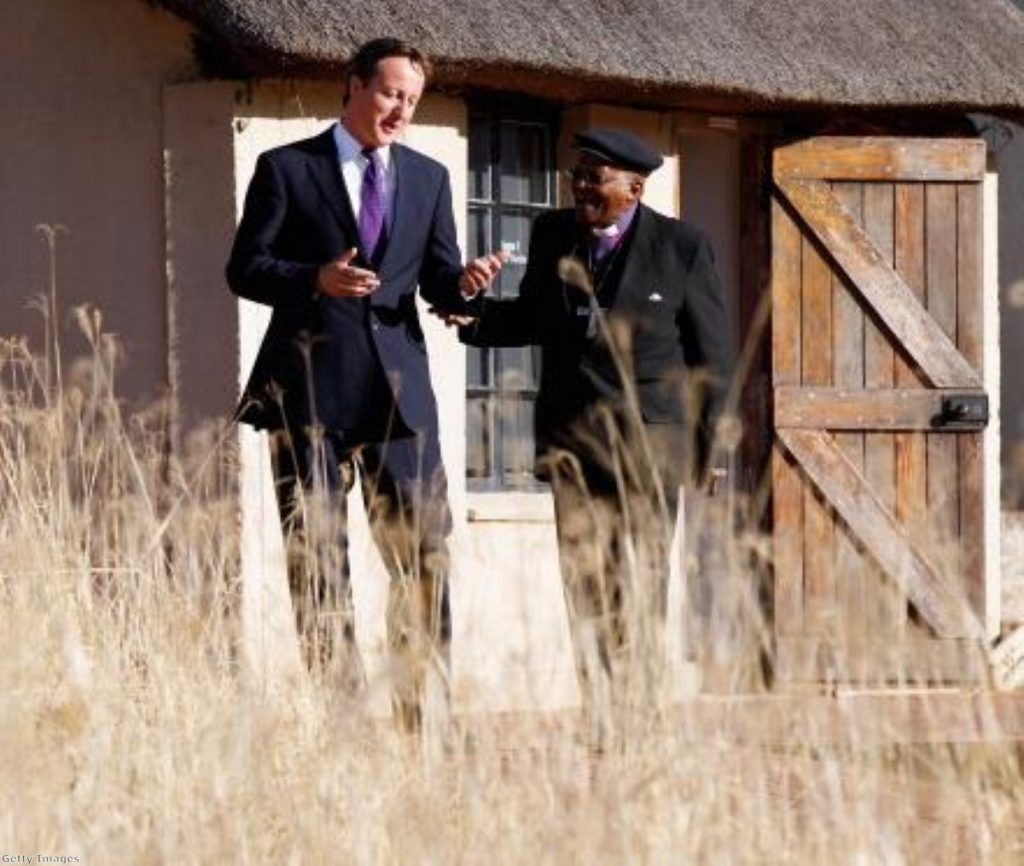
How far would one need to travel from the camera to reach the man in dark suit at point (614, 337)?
7500mm

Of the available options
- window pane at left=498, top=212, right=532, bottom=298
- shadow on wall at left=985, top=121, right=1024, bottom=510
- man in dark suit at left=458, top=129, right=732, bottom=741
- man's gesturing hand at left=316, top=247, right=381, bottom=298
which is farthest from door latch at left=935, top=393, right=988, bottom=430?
man's gesturing hand at left=316, top=247, right=381, bottom=298

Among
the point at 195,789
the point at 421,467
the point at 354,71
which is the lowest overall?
the point at 195,789

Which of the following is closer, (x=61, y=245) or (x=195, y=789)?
(x=195, y=789)

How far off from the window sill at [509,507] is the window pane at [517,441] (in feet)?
0.68

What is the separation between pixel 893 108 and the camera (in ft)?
36.8

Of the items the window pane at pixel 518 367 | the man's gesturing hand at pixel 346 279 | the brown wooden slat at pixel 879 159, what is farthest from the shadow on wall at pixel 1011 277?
the man's gesturing hand at pixel 346 279

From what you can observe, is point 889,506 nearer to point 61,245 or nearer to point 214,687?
point 61,245

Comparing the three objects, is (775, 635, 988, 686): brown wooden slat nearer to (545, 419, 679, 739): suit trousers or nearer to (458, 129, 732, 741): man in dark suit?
(458, 129, 732, 741): man in dark suit

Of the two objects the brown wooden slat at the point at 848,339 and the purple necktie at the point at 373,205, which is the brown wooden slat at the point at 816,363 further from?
the purple necktie at the point at 373,205

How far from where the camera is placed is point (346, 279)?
718 centimetres

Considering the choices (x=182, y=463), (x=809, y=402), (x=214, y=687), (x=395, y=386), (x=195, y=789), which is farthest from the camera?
(x=809, y=402)

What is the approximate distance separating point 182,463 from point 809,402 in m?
2.65

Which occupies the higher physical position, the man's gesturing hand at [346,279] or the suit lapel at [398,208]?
the suit lapel at [398,208]

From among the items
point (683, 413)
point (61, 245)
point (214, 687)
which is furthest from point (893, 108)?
point (214, 687)
